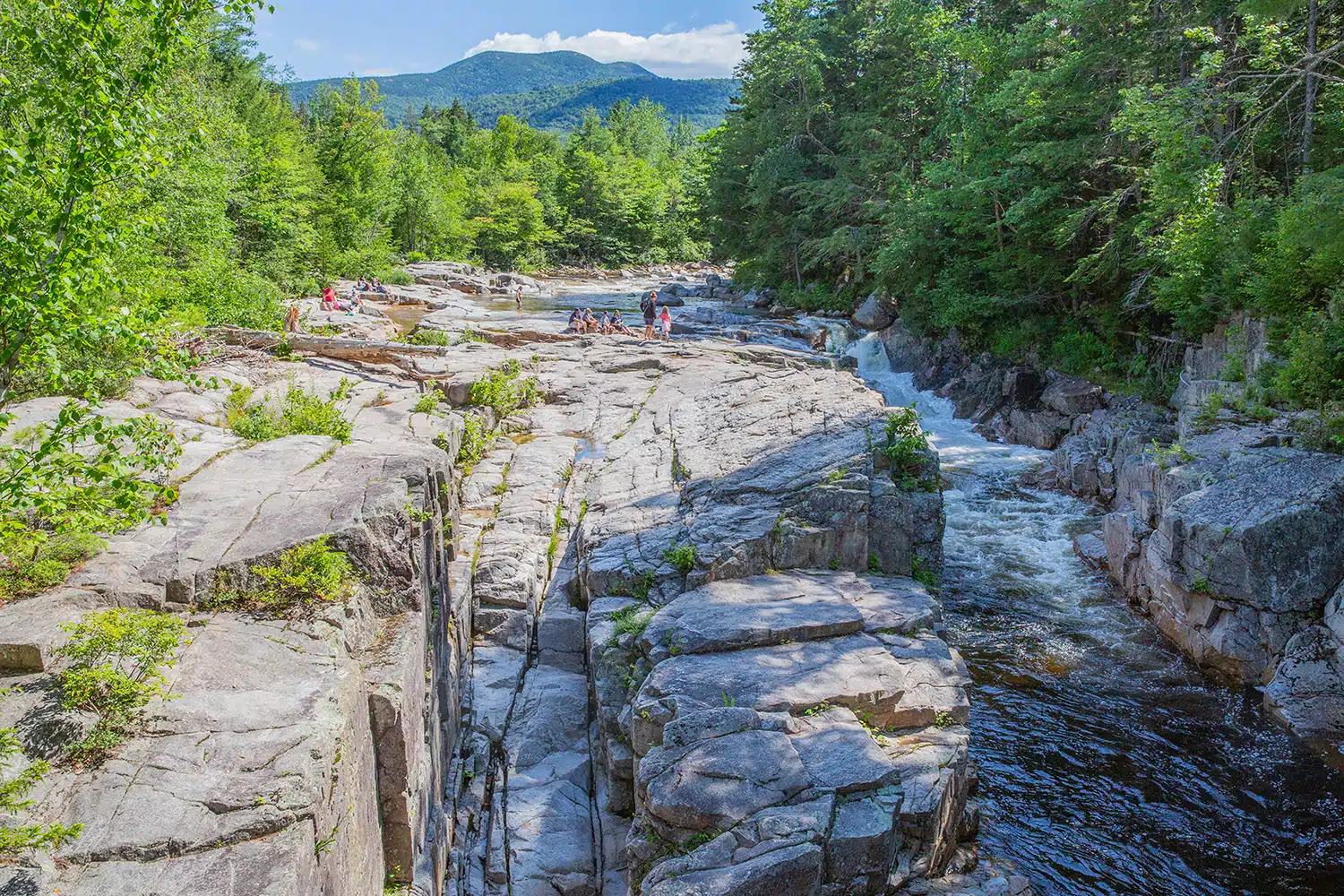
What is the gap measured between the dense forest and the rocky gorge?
8247 mm

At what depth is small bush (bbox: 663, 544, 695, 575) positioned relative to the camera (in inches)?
389

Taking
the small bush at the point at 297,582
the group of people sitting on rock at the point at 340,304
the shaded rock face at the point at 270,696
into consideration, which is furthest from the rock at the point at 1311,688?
the group of people sitting on rock at the point at 340,304

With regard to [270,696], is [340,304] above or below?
above

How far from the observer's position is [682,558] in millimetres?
9930

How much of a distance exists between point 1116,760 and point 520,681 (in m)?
6.99

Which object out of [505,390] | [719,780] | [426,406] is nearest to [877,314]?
[505,390]

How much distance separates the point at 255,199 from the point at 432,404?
21.9 metres

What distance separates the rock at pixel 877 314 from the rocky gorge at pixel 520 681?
19.0m

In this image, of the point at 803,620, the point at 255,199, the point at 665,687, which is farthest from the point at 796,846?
the point at 255,199

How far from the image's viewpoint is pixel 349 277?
43.7 meters

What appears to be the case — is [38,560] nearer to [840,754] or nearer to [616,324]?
[840,754]

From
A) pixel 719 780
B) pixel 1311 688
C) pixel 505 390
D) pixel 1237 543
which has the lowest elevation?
pixel 1311 688

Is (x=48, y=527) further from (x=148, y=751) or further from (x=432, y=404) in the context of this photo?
(x=432, y=404)

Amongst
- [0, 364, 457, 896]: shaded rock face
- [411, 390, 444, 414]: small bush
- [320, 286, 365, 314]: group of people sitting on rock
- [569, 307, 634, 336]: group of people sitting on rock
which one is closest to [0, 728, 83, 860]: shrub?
[0, 364, 457, 896]: shaded rock face
